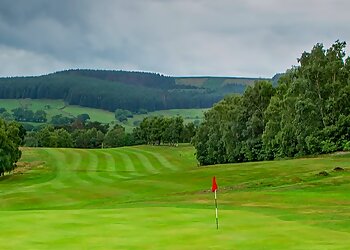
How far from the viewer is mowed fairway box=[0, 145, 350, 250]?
50.0ft

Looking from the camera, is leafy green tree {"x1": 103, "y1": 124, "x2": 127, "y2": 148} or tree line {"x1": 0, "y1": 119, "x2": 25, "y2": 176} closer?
tree line {"x1": 0, "y1": 119, "x2": 25, "y2": 176}

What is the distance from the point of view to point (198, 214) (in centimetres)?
2200

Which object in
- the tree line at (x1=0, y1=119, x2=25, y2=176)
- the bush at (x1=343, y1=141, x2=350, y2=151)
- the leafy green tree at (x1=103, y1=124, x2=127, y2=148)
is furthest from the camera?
the leafy green tree at (x1=103, y1=124, x2=127, y2=148)

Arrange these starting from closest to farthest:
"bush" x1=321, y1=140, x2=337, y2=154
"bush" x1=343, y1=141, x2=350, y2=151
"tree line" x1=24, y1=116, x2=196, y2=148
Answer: "bush" x1=343, y1=141, x2=350, y2=151, "bush" x1=321, y1=140, x2=337, y2=154, "tree line" x1=24, y1=116, x2=196, y2=148

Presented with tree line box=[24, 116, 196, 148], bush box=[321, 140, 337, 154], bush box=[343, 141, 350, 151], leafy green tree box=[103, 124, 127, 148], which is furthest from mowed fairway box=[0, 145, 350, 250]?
leafy green tree box=[103, 124, 127, 148]

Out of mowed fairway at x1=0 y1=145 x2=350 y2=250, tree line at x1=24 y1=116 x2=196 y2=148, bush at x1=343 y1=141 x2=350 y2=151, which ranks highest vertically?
tree line at x1=24 y1=116 x2=196 y2=148

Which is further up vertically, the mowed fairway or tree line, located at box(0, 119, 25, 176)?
tree line, located at box(0, 119, 25, 176)

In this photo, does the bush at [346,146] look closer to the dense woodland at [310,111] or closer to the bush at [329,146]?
the dense woodland at [310,111]

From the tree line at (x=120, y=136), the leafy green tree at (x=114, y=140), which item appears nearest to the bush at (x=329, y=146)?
the tree line at (x=120, y=136)

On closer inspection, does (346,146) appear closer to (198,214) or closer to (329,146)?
(329,146)

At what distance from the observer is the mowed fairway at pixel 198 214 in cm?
1523

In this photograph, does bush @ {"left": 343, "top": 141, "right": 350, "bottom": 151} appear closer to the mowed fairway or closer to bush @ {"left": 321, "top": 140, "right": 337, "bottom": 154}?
bush @ {"left": 321, "top": 140, "right": 337, "bottom": 154}

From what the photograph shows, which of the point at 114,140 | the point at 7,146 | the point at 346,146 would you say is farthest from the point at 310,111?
the point at 114,140

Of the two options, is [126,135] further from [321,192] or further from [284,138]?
[321,192]
